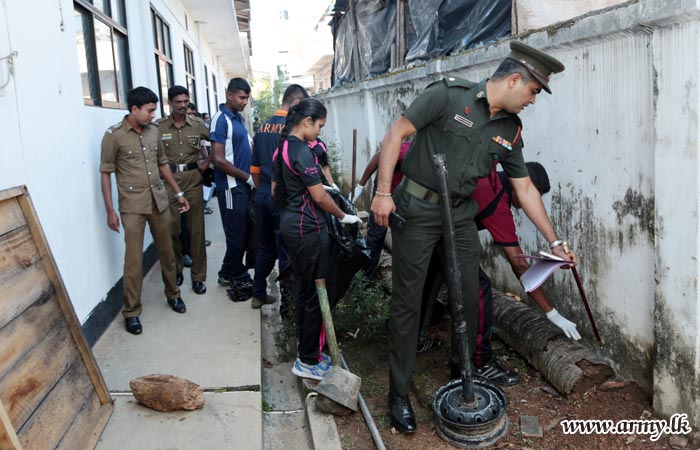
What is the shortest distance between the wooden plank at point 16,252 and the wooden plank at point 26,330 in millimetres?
186

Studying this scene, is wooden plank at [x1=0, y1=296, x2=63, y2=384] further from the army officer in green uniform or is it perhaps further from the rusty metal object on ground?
the army officer in green uniform

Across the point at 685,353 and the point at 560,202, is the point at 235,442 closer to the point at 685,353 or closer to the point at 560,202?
the point at 685,353

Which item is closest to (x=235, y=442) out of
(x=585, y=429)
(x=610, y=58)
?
(x=585, y=429)

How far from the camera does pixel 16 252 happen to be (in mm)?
2662

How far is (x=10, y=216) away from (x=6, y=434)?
1.01 meters

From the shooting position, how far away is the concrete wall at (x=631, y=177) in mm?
2668

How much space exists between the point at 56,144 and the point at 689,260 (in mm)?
3564

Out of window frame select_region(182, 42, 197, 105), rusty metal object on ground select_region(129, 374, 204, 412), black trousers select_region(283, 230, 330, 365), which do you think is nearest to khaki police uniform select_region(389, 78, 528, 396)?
black trousers select_region(283, 230, 330, 365)

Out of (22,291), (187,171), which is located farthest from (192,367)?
(187,171)

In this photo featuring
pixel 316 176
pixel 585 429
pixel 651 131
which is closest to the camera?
pixel 651 131

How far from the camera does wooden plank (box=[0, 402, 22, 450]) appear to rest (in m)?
2.11

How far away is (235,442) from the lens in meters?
2.96

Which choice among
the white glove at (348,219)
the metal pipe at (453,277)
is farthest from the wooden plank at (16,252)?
the metal pipe at (453,277)

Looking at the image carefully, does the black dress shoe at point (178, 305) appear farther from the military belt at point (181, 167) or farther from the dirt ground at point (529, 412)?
the dirt ground at point (529, 412)
